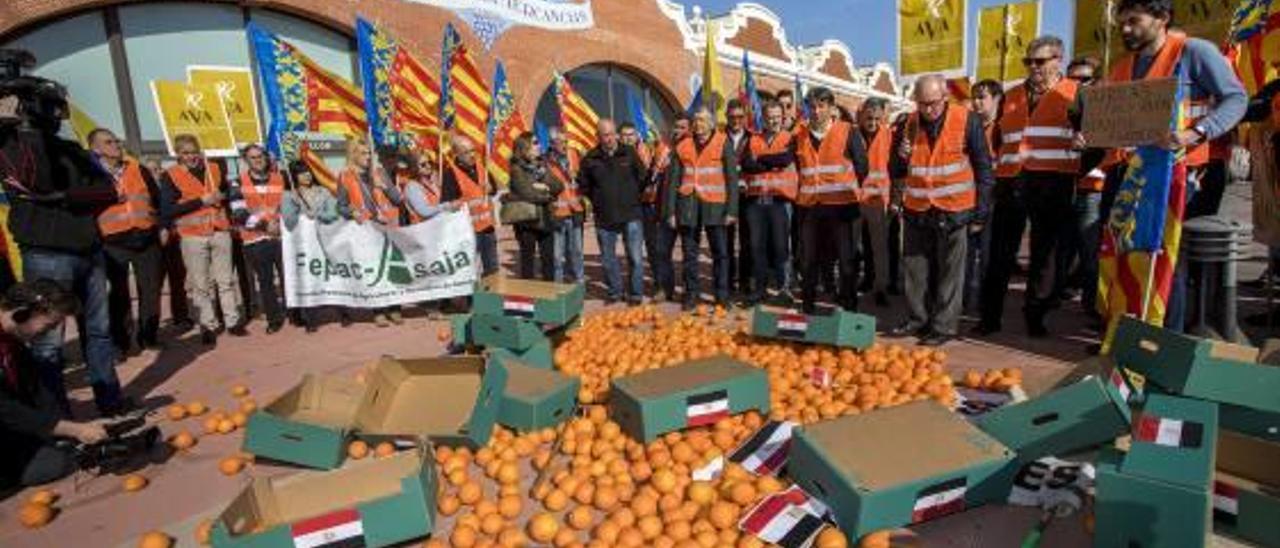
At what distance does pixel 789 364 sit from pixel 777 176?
2668 mm

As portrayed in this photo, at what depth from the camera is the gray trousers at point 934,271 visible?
535cm

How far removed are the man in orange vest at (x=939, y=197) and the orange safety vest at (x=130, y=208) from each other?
6617 millimetres

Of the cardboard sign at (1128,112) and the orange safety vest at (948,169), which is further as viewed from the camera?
the orange safety vest at (948,169)

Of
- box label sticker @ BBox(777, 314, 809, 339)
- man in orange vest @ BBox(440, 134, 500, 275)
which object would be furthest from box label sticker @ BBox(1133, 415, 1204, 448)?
man in orange vest @ BBox(440, 134, 500, 275)

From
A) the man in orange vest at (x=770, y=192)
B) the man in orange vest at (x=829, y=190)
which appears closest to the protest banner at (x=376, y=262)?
the man in orange vest at (x=770, y=192)

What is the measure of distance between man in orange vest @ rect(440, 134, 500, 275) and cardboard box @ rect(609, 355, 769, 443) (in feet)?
13.4

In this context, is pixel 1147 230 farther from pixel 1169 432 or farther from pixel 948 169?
pixel 1169 432

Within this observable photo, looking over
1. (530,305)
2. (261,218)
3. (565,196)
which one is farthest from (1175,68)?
(261,218)

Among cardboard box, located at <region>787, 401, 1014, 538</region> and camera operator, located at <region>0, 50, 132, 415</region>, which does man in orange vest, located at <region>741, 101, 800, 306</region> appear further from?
camera operator, located at <region>0, 50, 132, 415</region>

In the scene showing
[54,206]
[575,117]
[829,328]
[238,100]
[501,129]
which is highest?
[238,100]

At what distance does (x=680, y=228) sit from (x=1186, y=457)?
5.35 meters

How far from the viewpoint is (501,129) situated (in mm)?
9227

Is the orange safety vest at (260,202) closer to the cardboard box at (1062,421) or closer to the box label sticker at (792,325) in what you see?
the box label sticker at (792,325)

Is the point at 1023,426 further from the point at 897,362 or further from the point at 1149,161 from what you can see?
the point at 1149,161
